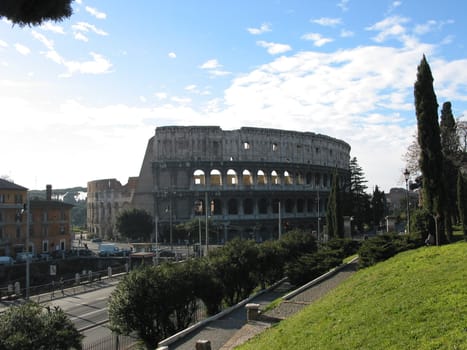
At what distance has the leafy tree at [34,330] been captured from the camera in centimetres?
1030

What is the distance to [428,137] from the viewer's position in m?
23.7

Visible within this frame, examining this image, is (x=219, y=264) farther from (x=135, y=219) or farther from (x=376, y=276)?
(x=135, y=219)

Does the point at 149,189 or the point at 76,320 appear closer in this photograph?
the point at 76,320

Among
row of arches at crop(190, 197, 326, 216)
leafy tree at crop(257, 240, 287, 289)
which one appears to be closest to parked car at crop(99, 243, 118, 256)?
row of arches at crop(190, 197, 326, 216)

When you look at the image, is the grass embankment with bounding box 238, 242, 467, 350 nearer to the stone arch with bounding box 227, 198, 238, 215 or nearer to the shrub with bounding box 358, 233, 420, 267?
the shrub with bounding box 358, 233, 420, 267

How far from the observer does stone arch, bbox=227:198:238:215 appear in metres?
73.6

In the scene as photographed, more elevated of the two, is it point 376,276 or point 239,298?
point 376,276

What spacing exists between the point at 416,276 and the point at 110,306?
11022mm

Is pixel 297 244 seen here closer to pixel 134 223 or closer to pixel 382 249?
pixel 382 249

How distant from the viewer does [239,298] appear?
25.5m

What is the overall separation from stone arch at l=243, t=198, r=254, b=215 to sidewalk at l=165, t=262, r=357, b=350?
165 feet

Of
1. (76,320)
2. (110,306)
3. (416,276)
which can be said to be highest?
(416,276)

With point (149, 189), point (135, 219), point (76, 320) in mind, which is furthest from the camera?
point (149, 189)

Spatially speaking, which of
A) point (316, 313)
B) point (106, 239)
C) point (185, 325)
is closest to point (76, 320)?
point (185, 325)
